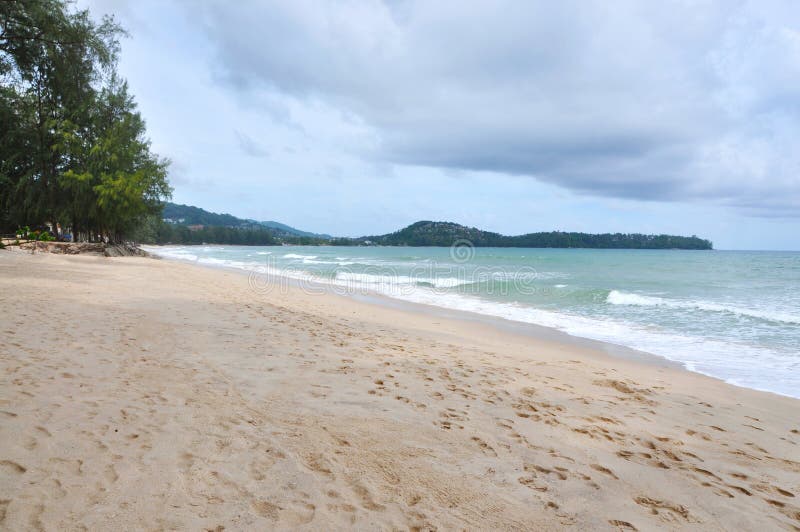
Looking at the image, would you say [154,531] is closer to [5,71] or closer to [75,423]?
[75,423]

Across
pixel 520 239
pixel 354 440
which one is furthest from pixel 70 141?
pixel 520 239

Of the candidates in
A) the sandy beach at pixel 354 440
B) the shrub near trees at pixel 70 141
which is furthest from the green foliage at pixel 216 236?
the sandy beach at pixel 354 440

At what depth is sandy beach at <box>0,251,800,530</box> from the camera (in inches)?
101

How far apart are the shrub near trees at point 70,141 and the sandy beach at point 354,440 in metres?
25.7

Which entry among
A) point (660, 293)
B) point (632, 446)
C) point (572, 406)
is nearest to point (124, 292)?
point (572, 406)

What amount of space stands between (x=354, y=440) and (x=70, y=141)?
117 feet

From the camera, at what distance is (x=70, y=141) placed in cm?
2895

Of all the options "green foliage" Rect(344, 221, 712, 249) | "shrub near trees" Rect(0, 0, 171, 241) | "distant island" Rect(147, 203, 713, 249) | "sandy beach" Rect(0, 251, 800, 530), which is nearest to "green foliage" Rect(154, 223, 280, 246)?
"distant island" Rect(147, 203, 713, 249)

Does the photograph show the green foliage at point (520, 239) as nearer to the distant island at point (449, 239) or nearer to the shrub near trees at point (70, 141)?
the distant island at point (449, 239)

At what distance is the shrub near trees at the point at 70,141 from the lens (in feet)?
80.8

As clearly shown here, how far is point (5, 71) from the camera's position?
22.9 meters

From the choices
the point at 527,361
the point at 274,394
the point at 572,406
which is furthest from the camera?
the point at 527,361

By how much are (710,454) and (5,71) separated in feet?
110

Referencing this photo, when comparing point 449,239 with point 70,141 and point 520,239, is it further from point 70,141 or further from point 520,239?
point 70,141
